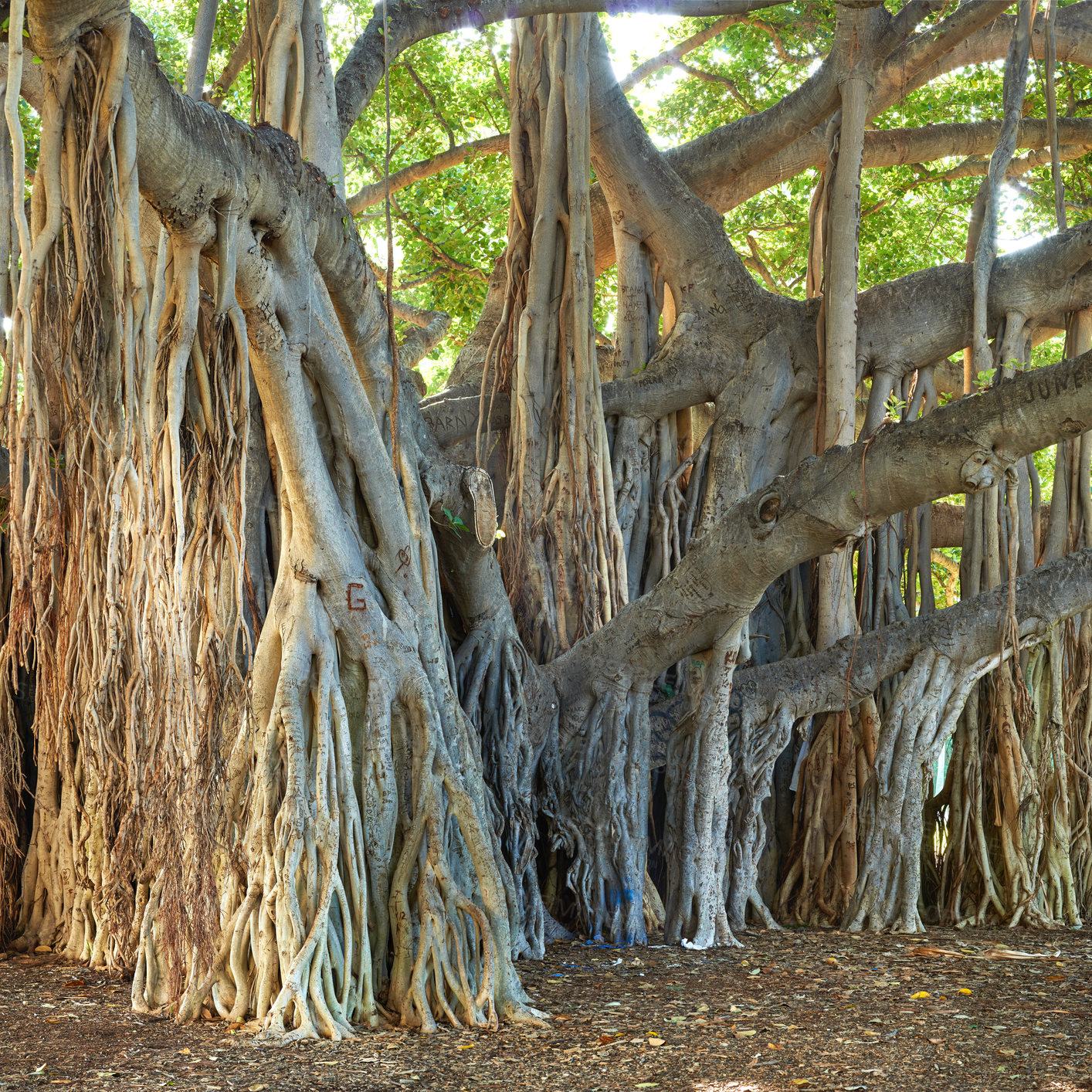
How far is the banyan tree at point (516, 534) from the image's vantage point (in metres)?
3.19

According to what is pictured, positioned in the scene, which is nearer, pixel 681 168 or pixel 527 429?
pixel 527 429

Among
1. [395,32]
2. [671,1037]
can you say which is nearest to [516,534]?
[395,32]

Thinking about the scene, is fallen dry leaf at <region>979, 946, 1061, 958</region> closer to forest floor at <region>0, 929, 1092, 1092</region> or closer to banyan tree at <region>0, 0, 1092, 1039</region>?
forest floor at <region>0, 929, 1092, 1092</region>

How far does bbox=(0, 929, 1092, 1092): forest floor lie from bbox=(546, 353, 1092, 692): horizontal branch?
3.90ft

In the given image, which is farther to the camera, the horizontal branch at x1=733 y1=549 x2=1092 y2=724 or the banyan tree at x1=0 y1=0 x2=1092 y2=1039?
the horizontal branch at x1=733 y1=549 x2=1092 y2=724

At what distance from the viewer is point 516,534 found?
534 centimetres

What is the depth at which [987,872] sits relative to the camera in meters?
5.13

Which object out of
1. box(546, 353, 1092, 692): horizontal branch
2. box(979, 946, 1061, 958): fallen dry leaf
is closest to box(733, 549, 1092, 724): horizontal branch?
box(546, 353, 1092, 692): horizontal branch

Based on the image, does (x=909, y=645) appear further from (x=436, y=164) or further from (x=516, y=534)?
(x=436, y=164)

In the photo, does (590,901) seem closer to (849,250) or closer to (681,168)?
(849,250)

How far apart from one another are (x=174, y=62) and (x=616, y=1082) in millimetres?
6701

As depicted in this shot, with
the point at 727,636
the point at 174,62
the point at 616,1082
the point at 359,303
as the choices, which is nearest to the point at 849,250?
the point at 727,636

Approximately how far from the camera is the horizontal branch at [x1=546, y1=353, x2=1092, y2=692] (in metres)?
3.52

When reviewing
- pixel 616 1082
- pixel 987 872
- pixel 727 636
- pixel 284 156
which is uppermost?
pixel 284 156
